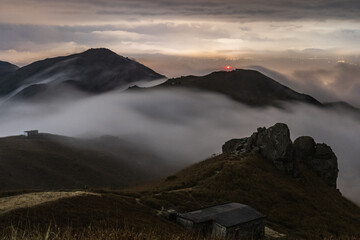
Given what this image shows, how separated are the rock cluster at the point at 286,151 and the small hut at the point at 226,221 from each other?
36.8 metres

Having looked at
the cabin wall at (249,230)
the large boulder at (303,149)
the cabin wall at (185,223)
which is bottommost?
the cabin wall at (249,230)

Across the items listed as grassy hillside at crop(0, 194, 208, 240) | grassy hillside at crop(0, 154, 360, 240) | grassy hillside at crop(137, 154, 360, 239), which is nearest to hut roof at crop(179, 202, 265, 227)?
grassy hillside at crop(0, 194, 208, 240)

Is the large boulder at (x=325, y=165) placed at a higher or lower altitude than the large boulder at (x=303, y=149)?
lower

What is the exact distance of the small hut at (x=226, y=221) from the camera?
1174 inches

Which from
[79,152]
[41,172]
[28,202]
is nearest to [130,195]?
[28,202]

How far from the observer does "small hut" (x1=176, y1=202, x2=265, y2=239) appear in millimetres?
29812

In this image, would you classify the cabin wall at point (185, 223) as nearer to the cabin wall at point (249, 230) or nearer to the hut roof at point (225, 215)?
the hut roof at point (225, 215)

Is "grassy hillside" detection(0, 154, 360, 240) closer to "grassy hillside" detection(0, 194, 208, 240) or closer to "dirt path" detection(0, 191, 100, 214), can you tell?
"grassy hillside" detection(0, 194, 208, 240)

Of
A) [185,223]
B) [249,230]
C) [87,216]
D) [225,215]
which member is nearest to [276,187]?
[249,230]

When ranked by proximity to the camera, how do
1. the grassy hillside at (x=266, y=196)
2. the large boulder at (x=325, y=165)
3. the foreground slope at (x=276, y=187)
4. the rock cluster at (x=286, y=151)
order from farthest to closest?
the large boulder at (x=325, y=165), the rock cluster at (x=286, y=151), the foreground slope at (x=276, y=187), the grassy hillside at (x=266, y=196)

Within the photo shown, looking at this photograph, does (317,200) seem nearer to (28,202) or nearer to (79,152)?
(28,202)

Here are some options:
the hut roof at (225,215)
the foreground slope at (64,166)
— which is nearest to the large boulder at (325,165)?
the hut roof at (225,215)

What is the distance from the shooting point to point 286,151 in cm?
6981

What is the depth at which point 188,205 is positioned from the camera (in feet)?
138
